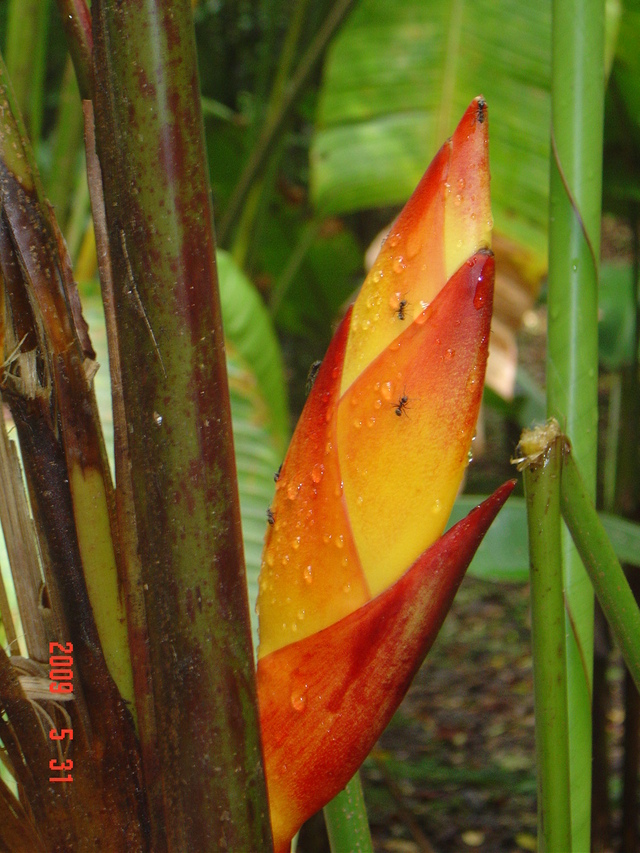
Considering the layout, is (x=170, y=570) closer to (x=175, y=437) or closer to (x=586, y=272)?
(x=175, y=437)

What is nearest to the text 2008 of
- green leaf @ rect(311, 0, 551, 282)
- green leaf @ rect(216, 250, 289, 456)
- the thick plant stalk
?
the thick plant stalk

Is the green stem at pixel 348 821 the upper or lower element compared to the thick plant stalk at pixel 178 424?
lower

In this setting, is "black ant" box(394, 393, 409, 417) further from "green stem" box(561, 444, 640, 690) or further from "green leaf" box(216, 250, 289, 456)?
"green leaf" box(216, 250, 289, 456)

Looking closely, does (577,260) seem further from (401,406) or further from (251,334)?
(251,334)

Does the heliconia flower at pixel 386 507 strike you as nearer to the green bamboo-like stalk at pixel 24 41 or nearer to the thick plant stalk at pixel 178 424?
the thick plant stalk at pixel 178 424

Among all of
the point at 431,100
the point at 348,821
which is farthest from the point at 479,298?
the point at 431,100

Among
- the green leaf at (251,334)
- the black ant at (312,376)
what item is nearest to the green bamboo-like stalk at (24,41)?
the green leaf at (251,334)
